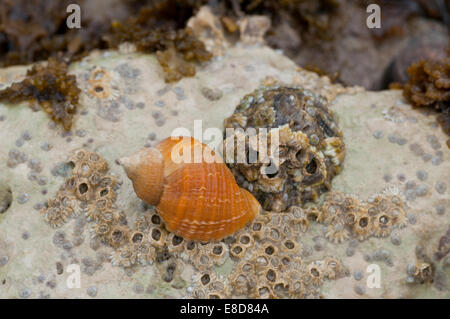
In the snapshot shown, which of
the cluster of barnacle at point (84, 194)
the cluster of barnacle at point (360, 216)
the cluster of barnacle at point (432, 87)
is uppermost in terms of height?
the cluster of barnacle at point (432, 87)

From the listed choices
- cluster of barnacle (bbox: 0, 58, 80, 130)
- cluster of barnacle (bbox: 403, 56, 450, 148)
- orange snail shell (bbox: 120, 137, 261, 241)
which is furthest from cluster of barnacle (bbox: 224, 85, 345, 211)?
cluster of barnacle (bbox: 0, 58, 80, 130)

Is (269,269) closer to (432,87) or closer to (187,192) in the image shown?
(187,192)

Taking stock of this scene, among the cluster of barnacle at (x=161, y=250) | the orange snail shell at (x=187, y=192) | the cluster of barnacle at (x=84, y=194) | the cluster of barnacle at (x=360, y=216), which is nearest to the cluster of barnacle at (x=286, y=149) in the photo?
the cluster of barnacle at (x=360, y=216)

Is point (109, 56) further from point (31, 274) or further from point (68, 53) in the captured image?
point (31, 274)

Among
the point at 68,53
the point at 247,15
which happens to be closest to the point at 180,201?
the point at 68,53

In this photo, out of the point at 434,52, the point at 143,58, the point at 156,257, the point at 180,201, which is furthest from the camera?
the point at 434,52

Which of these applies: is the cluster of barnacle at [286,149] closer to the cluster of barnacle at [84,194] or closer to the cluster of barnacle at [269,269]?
the cluster of barnacle at [269,269]
